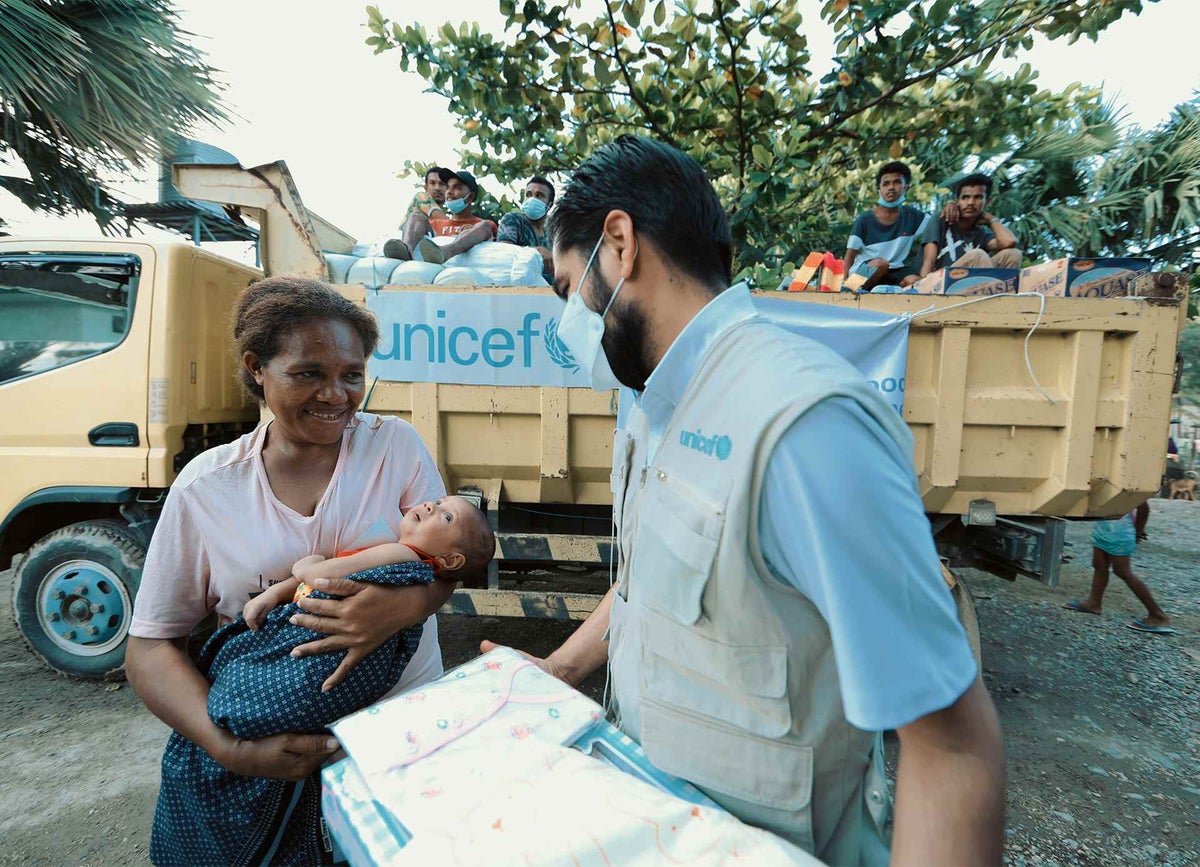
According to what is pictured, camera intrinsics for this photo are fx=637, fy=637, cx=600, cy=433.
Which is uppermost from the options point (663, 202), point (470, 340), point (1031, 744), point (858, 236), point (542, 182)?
point (542, 182)

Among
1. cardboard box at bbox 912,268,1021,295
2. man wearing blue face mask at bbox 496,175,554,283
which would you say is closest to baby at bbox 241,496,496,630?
cardboard box at bbox 912,268,1021,295

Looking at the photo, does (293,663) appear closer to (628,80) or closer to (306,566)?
(306,566)

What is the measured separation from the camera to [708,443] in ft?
2.67

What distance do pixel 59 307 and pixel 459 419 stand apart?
7.31 ft

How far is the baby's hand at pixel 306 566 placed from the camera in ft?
4.48

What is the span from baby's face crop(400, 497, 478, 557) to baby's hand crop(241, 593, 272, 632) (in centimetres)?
35

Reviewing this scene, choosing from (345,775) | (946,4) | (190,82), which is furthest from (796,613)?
(190,82)

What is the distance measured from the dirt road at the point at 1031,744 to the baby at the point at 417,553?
178 centimetres

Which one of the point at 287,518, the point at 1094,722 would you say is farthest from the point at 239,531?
the point at 1094,722

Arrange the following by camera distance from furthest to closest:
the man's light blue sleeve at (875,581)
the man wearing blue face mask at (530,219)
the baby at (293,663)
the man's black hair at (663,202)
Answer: the man wearing blue face mask at (530,219) → the baby at (293,663) → the man's black hair at (663,202) → the man's light blue sleeve at (875,581)

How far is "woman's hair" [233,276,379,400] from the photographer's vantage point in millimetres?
1503

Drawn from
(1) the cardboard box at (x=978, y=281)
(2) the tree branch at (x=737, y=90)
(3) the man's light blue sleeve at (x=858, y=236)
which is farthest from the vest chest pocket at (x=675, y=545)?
(3) the man's light blue sleeve at (x=858, y=236)

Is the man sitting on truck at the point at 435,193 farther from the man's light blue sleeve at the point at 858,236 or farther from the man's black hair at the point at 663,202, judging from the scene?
the man's black hair at the point at 663,202

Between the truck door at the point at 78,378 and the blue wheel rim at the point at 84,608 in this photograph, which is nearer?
the truck door at the point at 78,378
